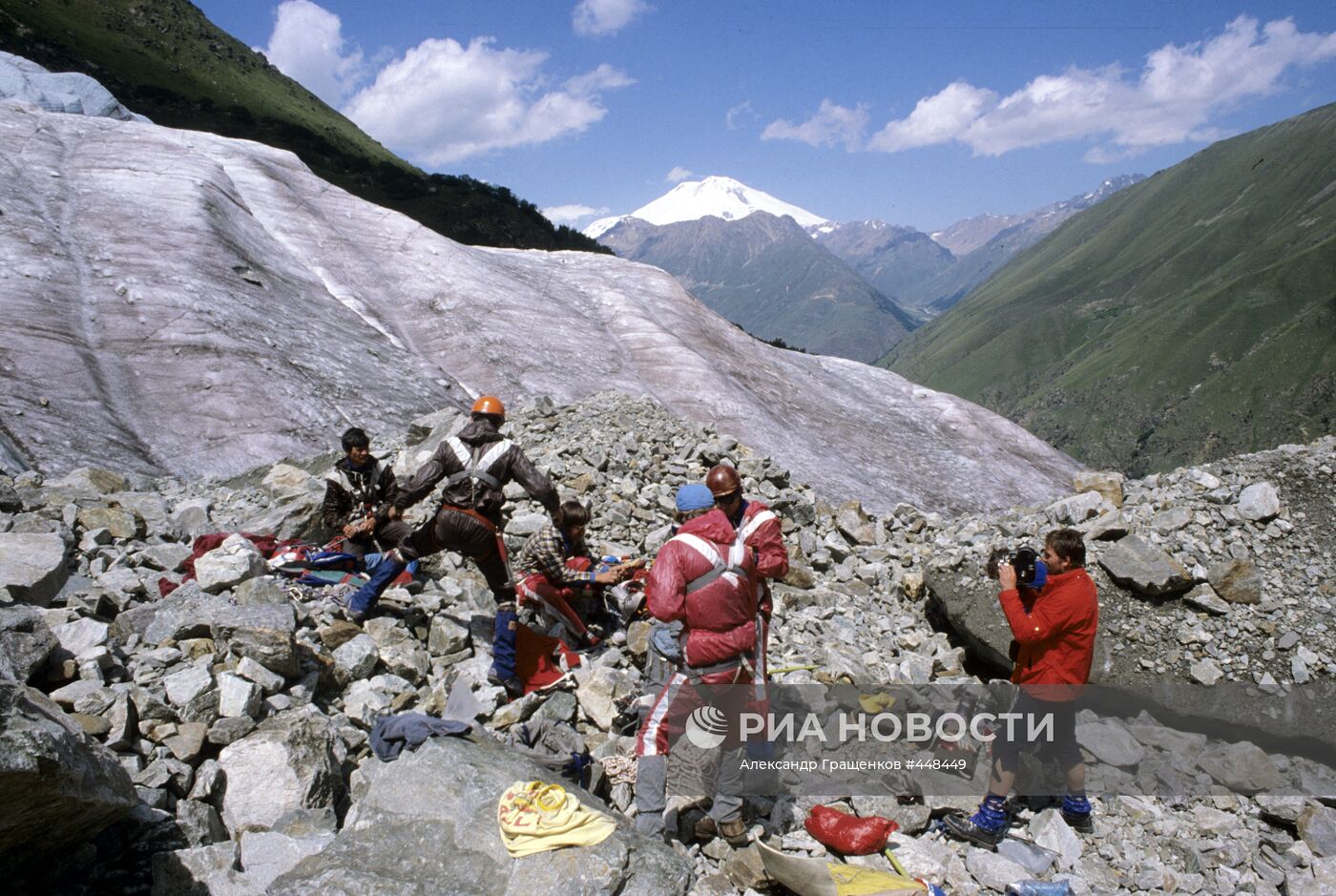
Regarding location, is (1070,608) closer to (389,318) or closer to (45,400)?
(45,400)

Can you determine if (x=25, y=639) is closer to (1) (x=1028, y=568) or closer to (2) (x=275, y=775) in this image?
(2) (x=275, y=775)

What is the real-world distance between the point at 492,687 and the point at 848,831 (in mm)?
3561

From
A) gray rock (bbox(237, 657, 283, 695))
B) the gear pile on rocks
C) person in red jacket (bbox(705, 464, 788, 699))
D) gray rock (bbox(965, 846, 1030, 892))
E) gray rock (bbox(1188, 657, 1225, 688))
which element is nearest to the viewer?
the gear pile on rocks

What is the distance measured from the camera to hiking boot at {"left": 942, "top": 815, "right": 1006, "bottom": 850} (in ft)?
19.0

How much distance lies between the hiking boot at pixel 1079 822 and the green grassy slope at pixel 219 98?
56.2 meters

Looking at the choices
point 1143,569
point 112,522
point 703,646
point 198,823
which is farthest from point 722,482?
point 112,522

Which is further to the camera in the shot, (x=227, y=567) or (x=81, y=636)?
(x=227, y=567)

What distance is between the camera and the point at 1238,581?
29.1 ft

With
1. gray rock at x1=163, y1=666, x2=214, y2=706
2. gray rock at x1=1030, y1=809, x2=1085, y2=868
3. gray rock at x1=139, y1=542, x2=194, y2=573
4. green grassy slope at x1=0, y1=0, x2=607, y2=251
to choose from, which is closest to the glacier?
gray rock at x1=139, y1=542, x2=194, y2=573

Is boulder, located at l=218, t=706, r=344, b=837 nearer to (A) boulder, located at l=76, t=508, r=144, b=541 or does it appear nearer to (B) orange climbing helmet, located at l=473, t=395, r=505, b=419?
(B) orange climbing helmet, located at l=473, t=395, r=505, b=419

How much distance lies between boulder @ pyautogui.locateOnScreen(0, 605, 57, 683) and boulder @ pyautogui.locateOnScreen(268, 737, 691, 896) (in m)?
2.72

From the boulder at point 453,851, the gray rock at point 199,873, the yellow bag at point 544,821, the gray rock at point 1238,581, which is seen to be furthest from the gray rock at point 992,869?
the gray rock at point 1238,581

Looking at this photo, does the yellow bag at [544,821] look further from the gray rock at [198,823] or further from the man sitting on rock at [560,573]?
the man sitting on rock at [560,573]

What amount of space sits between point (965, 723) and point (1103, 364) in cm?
22751
